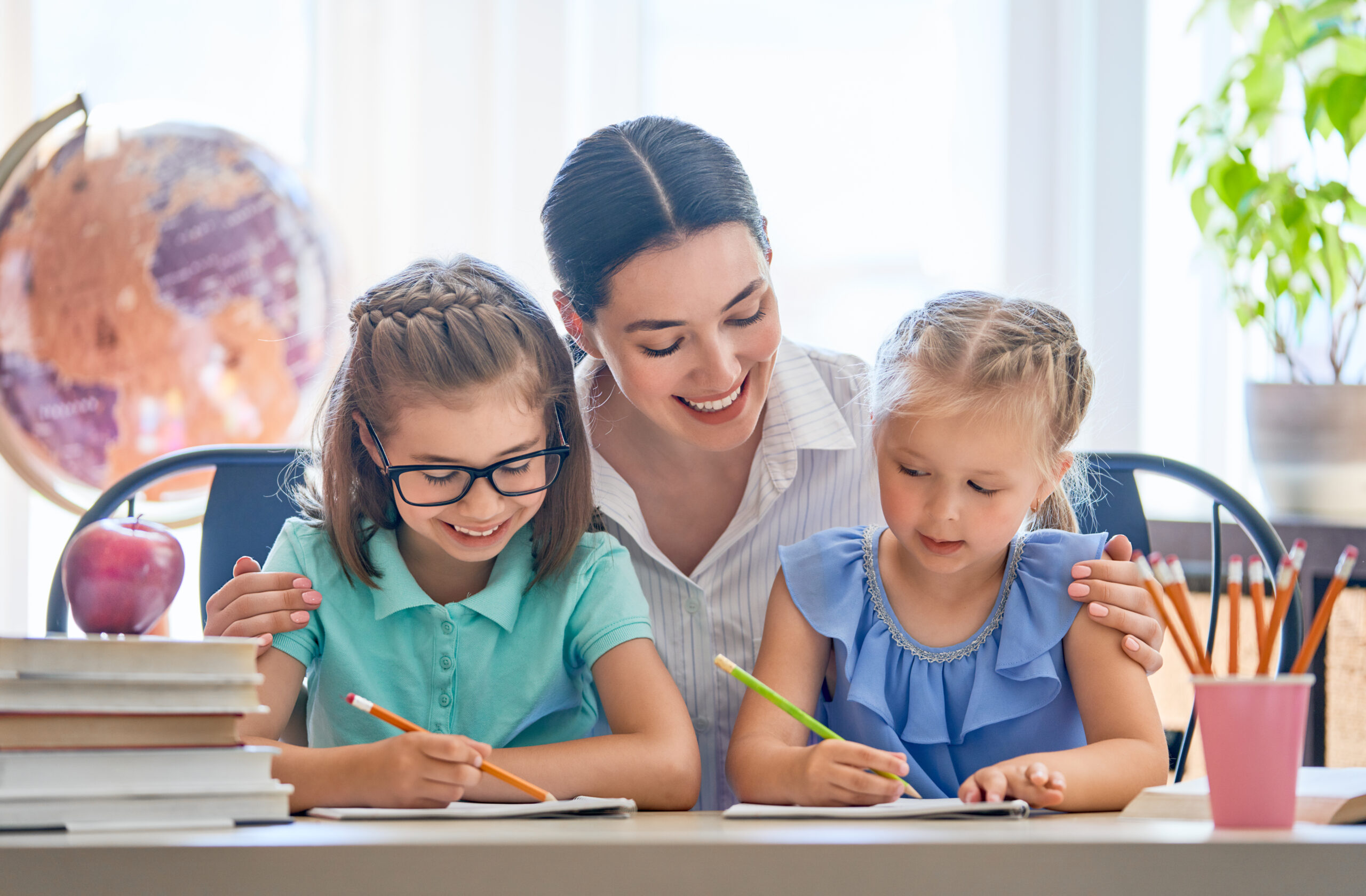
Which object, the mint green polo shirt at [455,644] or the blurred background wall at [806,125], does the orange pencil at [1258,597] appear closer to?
the mint green polo shirt at [455,644]

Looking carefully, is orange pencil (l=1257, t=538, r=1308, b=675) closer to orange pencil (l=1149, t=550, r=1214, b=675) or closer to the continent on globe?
orange pencil (l=1149, t=550, r=1214, b=675)

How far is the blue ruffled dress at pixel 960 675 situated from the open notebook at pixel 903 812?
0.98 feet

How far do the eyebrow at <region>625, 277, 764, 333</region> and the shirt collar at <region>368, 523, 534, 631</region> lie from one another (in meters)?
0.27

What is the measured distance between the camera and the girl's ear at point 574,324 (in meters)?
1.36

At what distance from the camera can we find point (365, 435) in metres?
1.17

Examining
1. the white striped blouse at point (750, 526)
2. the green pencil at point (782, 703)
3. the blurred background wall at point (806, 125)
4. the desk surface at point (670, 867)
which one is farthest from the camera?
the blurred background wall at point (806, 125)

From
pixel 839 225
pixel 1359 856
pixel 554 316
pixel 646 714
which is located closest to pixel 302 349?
pixel 554 316

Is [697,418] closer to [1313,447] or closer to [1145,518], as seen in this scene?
[1145,518]

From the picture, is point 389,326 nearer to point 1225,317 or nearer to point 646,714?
point 646,714

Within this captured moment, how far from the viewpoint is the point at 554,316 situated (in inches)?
100

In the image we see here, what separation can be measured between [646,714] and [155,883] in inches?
20.5

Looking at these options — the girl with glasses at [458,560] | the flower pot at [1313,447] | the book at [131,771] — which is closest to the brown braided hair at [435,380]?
the girl with glasses at [458,560]

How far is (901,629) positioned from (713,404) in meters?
0.33

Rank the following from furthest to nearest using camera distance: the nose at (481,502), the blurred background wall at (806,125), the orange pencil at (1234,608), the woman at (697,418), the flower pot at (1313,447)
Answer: the blurred background wall at (806,125) < the flower pot at (1313,447) < the woman at (697,418) < the nose at (481,502) < the orange pencil at (1234,608)
